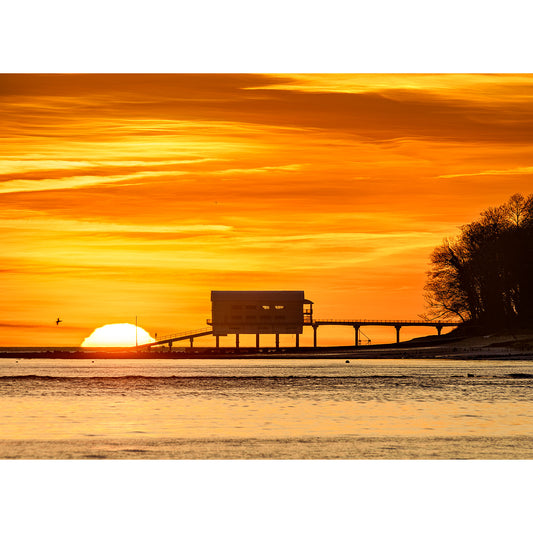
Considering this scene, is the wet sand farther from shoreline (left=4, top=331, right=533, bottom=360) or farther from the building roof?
the building roof

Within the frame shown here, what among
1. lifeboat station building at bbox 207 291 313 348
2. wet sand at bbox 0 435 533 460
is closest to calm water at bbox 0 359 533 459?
wet sand at bbox 0 435 533 460

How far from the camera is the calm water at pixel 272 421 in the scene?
24.2 meters

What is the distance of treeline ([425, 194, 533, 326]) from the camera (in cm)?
9612

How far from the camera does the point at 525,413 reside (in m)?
33.8

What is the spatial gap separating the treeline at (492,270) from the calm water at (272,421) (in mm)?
44237

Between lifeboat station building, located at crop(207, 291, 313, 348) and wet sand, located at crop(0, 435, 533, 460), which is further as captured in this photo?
lifeboat station building, located at crop(207, 291, 313, 348)

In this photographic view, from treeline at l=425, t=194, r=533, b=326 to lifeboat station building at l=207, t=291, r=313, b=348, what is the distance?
30419 mm

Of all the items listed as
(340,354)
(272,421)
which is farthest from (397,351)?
(272,421)

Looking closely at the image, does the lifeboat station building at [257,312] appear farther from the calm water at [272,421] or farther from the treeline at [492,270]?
the calm water at [272,421]

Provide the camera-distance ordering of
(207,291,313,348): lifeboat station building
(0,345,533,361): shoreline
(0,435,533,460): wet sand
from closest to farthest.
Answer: (0,435,533,460): wet sand
(0,345,533,361): shoreline
(207,291,313,348): lifeboat station building

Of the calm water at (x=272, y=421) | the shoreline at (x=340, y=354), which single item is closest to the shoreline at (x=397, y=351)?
the shoreline at (x=340, y=354)

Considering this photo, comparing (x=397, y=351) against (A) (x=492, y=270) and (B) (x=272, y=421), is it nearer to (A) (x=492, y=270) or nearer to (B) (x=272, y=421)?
(A) (x=492, y=270)

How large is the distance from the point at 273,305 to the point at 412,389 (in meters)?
87.3

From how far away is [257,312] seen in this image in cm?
13538
